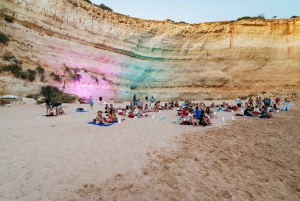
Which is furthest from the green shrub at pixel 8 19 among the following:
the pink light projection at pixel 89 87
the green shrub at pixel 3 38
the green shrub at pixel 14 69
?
the pink light projection at pixel 89 87

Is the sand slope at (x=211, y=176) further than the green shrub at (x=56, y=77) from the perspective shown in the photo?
No

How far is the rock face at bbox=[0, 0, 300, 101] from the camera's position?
2652cm

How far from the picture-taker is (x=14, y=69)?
18.5 meters

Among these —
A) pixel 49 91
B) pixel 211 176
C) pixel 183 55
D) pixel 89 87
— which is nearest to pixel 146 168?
pixel 211 176

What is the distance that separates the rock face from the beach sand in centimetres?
1958

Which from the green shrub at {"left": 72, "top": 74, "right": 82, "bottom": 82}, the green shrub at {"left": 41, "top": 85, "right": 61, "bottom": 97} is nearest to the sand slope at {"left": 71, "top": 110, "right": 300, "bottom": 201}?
the green shrub at {"left": 41, "top": 85, "right": 61, "bottom": 97}

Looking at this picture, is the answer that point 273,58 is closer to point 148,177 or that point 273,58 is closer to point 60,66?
point 60,66

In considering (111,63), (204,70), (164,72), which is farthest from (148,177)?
(204,70)

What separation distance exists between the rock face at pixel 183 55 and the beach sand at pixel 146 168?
64.3 feet

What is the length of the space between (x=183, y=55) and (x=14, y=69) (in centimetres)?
2379

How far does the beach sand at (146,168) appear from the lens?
11.6 feet

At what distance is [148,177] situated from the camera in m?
4.13

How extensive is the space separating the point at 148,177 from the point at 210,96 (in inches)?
1138

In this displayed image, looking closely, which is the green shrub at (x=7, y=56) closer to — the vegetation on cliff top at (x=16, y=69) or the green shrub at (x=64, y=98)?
the vegetation on cliff top at (x=16, y=69)
